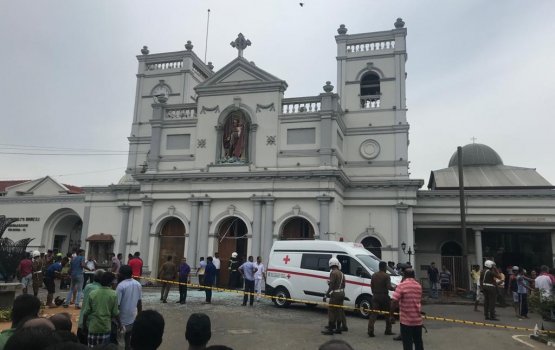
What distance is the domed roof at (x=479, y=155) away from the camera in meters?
35.1

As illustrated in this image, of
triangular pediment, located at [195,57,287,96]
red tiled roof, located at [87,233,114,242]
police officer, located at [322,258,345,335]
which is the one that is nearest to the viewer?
police officer, located at [322,258,345,335]

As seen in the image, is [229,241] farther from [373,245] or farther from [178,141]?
[373,245]

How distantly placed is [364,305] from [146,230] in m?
15.1

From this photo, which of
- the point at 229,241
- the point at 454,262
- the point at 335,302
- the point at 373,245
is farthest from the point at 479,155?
the point at 335,302

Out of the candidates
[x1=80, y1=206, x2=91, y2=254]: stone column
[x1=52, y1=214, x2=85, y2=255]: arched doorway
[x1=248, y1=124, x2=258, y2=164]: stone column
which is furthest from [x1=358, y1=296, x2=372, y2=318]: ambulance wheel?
[x1=52, y1=214, x2=85, y2=255]: arched doorway

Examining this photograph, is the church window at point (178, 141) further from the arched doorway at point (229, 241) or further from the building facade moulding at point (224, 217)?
the arched doorway at point (229, 241)


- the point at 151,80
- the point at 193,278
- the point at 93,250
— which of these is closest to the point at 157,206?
the point at 193,278

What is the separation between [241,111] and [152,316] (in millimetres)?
21739

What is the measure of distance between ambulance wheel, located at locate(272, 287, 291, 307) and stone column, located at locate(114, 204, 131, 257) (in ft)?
46.1

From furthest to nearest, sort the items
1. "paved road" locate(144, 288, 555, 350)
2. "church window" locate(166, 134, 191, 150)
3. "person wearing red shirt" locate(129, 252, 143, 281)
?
"church window" locate(166, 134, 191, 150)
"person wearing red shirt" locate(129, 252, 143, 281)
"paved road" locate(144, 288, 555, 350)

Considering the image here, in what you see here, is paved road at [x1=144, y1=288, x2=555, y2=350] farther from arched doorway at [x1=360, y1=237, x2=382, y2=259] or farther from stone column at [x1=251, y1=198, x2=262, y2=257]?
arched doorway at [x1=360, y1=237, x2=382, y2=259]

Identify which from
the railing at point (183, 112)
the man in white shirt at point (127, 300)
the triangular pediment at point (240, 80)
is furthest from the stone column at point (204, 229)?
the man in white shirt at point (127, 300)

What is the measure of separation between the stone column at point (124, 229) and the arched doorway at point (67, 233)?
258 inches

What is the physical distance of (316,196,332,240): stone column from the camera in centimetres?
2256
